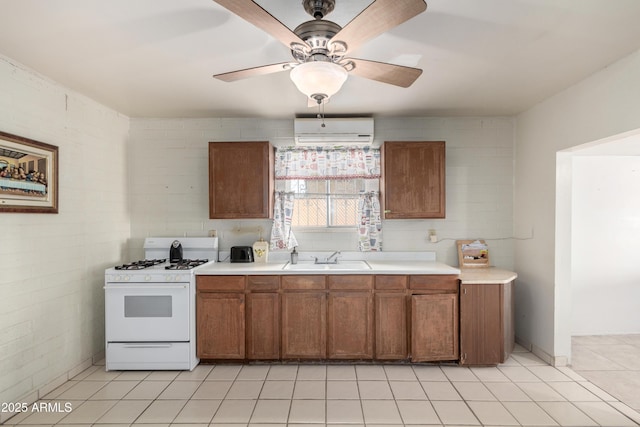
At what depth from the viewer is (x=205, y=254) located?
3850 millimetres

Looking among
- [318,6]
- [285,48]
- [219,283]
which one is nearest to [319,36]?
[318,6]

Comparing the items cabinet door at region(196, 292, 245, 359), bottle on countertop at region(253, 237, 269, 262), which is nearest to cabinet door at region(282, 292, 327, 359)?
cabinet door at region(196, 292, 245, 359)

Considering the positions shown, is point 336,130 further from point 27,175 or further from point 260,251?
point 27,175

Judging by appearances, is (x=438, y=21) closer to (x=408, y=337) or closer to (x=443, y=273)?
(x=443, y=273)

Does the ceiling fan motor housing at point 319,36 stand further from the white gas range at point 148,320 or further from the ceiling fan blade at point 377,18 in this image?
the white gas range at point 148,320

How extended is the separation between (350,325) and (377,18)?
2.55 meters

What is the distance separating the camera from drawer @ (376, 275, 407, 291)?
10.6 ft

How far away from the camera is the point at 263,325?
325 cm

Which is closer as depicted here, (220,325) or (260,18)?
(260,18)

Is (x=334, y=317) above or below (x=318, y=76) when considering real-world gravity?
below

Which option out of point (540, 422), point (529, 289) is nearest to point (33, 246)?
point (540, 422)

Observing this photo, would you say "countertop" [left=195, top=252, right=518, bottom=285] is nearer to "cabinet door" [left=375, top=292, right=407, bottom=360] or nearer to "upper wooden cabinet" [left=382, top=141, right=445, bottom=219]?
"cabinet door" [left=375, top=292, right=407, bottom=360]

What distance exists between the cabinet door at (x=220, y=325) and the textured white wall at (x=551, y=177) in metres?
2.81

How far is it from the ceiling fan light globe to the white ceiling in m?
0.42
